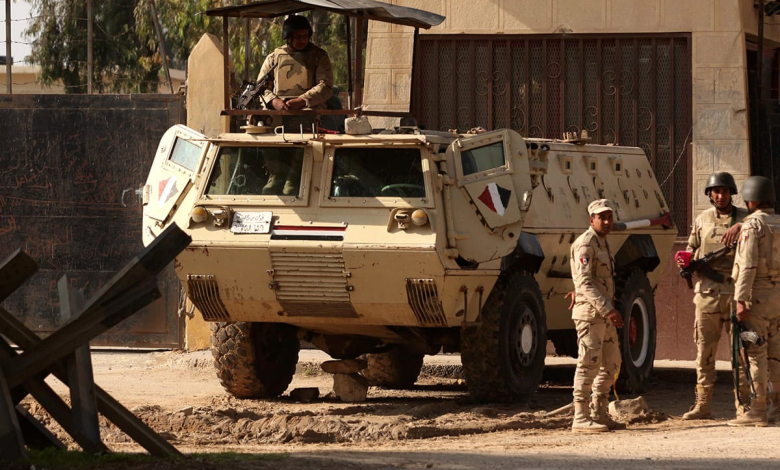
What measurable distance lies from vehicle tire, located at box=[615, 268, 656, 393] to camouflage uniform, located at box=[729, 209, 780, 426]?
7.95 ft

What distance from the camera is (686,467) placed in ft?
26.3

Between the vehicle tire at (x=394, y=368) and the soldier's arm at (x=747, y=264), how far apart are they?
3641 mm

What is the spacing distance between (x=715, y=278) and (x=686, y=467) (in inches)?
124

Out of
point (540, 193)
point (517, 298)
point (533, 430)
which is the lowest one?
point (533, 430)

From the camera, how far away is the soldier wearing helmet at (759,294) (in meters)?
10.4

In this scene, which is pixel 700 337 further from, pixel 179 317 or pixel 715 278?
pixel 179 317

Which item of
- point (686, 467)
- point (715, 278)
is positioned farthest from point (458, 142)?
point (686, 467)

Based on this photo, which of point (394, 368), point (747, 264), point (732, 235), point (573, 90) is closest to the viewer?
point (747, 264)

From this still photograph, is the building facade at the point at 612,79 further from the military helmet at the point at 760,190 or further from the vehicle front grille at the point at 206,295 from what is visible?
the vehicle front grille at the point at 206,295

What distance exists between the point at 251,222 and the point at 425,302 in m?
1.42

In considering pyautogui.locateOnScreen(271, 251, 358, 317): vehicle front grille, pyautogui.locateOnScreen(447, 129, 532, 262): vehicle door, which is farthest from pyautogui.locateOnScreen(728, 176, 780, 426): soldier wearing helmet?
pyautogui.locateOnScreen(271, 251, 358, 317): vehicle front grille

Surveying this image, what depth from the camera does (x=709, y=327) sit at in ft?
35.8

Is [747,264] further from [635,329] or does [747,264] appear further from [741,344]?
[635,329]

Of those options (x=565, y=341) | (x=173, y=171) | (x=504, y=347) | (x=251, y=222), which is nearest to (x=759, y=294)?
(x=504, y=347)
